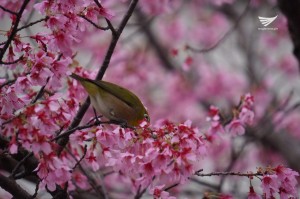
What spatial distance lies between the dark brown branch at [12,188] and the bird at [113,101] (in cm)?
71

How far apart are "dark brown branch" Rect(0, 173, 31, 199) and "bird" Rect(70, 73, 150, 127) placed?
0.71 m

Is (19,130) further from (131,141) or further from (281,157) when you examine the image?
(281,157)

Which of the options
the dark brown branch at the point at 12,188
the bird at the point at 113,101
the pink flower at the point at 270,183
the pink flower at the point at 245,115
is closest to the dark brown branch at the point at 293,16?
the pink flower at the point at 245,115

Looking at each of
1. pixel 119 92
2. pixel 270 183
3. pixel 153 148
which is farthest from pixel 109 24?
pixel 270 183

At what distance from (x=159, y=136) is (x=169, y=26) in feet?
27.3

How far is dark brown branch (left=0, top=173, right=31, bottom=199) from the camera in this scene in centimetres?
277

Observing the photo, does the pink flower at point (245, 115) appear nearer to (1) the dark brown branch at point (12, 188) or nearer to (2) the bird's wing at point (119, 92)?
(2) the bird's wing at point (119, 92)

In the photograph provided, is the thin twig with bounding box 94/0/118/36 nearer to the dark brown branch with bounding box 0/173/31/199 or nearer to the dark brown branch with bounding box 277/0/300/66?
the dark brown branch with bounding box 0/173/31/199

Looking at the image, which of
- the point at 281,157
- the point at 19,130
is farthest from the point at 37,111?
the point at 281,157

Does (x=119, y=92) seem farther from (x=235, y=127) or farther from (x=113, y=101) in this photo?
(x=235, y=127)

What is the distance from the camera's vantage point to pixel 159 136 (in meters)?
2.82

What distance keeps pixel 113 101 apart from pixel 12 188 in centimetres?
83

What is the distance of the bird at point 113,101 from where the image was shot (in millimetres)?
3115

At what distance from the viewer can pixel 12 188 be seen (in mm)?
2799
